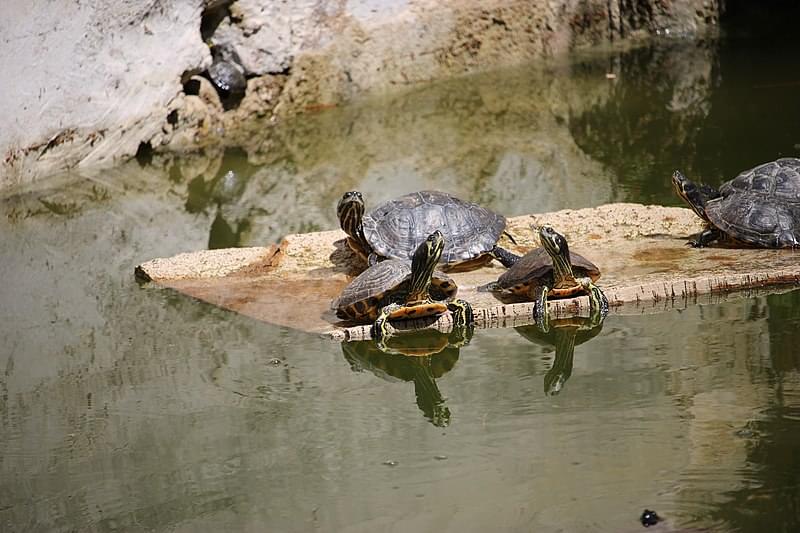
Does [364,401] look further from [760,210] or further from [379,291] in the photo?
[760,210]

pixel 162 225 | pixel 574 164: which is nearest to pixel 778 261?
pixel 574 164

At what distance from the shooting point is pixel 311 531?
4.09 m

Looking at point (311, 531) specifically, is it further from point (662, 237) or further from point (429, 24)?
point (429, 24)

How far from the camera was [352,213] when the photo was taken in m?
6.78

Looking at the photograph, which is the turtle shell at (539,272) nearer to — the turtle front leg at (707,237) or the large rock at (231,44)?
the turtle front leg at (707,237)

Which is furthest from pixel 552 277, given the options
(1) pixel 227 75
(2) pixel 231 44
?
(2) pixel 231 44

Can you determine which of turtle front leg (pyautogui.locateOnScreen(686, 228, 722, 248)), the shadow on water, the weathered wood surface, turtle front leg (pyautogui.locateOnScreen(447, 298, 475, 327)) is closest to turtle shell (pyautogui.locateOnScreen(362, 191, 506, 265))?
the weathered wood surface

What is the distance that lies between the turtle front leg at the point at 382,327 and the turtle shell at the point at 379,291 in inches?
1.7

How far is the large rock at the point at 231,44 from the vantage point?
384 inches

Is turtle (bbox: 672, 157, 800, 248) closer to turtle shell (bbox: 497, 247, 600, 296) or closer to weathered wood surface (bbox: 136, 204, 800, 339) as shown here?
weathered wood surface (bbox: 136, 204, 800, 339)

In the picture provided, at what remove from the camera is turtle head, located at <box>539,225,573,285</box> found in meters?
5.76

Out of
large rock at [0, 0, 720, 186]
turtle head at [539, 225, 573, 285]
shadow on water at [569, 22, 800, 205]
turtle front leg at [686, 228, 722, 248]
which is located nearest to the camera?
turtle head at [539, 225, 573, 285]

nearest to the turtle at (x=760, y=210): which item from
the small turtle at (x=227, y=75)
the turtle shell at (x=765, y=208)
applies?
the turtle shell at (x=765, y=208)

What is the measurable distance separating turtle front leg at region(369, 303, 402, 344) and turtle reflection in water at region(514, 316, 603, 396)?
2.43 feet
